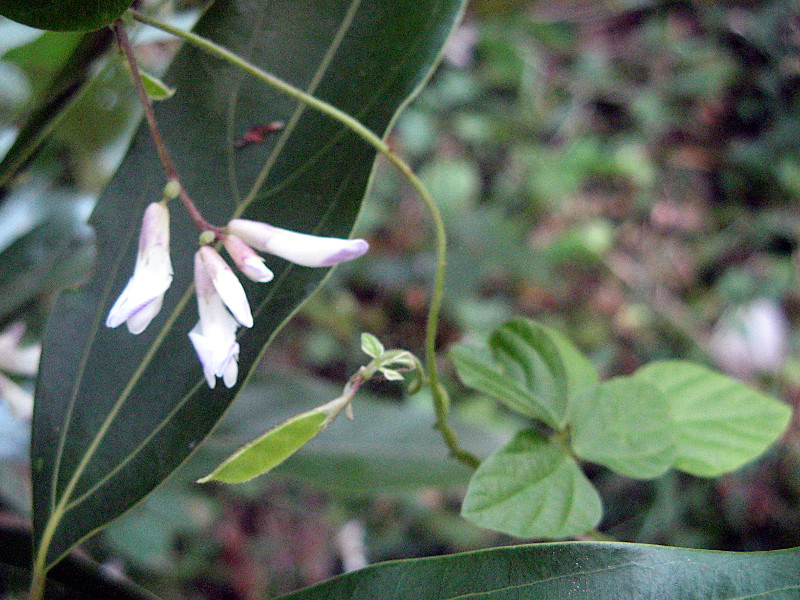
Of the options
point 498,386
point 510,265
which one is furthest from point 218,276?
point 510,265

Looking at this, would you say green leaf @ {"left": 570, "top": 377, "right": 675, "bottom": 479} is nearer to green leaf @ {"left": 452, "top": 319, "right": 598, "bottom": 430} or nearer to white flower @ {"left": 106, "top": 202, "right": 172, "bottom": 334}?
green leaf @ {"left": 452, "top": 319, "right": 598, "bottom": 430}

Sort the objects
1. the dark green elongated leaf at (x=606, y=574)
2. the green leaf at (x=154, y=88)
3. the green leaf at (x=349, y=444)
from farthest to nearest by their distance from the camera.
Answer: the green leaf at (x=349, y=444) < the green leaf at (x=154, y=88) < the dark green elongated leaf at (x=606, y=574)

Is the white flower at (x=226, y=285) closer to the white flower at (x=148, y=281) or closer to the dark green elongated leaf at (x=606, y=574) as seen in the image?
the white flower at (x=148, y=281)

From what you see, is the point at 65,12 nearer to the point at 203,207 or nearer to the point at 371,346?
the point at 203,207

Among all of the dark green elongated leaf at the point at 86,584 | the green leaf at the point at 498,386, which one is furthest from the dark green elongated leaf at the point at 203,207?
the green leaf at the point at 498,386

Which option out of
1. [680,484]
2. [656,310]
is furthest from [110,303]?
[656,310]

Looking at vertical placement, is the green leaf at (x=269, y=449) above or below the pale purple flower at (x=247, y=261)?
below

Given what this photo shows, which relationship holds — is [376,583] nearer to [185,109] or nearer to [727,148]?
[185,109]
